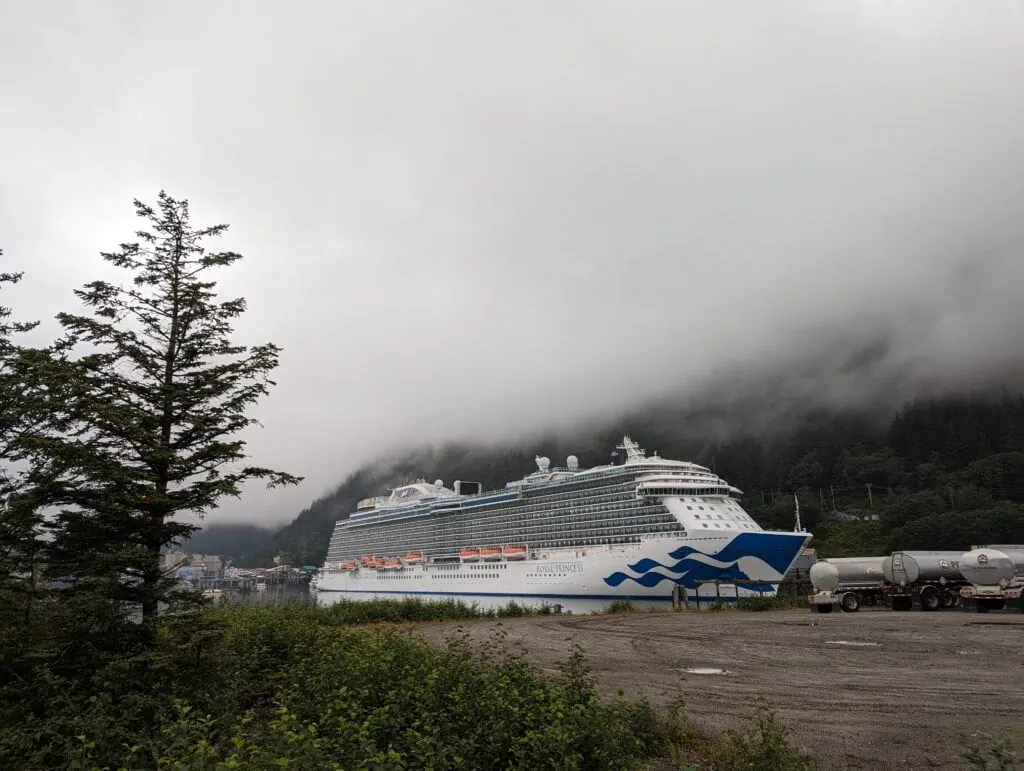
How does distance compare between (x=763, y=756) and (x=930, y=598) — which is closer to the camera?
(x=763, y=756)

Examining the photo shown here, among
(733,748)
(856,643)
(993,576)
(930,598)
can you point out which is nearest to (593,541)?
(930,598)

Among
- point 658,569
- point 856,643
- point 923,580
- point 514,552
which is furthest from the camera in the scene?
point 514,552

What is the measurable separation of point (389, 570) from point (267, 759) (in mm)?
85523

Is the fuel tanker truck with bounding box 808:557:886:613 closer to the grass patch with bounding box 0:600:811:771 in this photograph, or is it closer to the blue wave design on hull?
the blue wave design on hull

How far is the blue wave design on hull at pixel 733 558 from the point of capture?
4494 cm

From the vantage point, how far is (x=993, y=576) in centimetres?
2934

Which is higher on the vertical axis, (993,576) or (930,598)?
(993,576)

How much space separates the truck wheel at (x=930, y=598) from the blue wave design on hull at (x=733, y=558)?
12.4 meters

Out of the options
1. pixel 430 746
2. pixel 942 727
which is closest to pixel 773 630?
pixel 942 727

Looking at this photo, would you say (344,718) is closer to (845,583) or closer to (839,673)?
(839,673)

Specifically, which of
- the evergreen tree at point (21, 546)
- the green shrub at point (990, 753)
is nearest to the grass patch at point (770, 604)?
the green shrub at point (990, 753)

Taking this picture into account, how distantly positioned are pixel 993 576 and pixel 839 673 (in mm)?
23246

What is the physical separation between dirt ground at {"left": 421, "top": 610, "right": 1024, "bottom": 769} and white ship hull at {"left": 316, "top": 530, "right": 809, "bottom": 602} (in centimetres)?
1749

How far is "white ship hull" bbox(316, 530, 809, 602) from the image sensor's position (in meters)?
45.1
